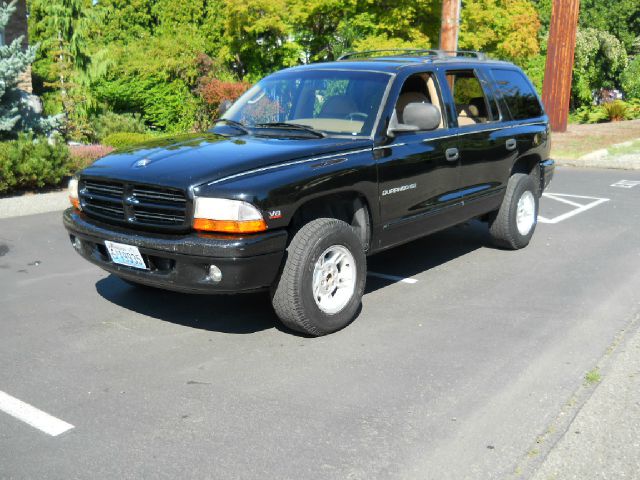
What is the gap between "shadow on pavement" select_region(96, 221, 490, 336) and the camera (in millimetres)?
5531

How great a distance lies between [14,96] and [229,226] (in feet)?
28.7

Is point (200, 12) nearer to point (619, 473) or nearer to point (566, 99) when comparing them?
point (566, 99)

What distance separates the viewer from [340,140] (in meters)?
5.46

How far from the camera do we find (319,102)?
6.05 m

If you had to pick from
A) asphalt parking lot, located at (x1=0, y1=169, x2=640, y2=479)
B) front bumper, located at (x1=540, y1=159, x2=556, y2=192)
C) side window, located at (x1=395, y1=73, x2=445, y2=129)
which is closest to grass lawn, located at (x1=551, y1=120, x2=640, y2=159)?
front bumper, located at (x1=540, y1=159, x2=556, y2=192)

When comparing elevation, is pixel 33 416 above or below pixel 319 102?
below

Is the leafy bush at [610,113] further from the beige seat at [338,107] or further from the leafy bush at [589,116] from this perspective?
the beige seat at [338,107]

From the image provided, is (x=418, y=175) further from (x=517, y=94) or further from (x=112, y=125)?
(x=112, y=125)

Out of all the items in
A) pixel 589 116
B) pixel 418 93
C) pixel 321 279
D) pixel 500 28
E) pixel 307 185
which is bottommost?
pixel 589 116

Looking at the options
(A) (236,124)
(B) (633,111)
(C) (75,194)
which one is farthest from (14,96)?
(B) (633,111)

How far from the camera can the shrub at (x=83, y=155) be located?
11005 millimetres

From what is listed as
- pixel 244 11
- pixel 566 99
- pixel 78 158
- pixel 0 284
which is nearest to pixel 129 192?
pixel 0 284

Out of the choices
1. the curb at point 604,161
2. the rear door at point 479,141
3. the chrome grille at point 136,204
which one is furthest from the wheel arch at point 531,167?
the curb at point 604,161

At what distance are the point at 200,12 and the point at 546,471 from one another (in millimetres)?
21536
